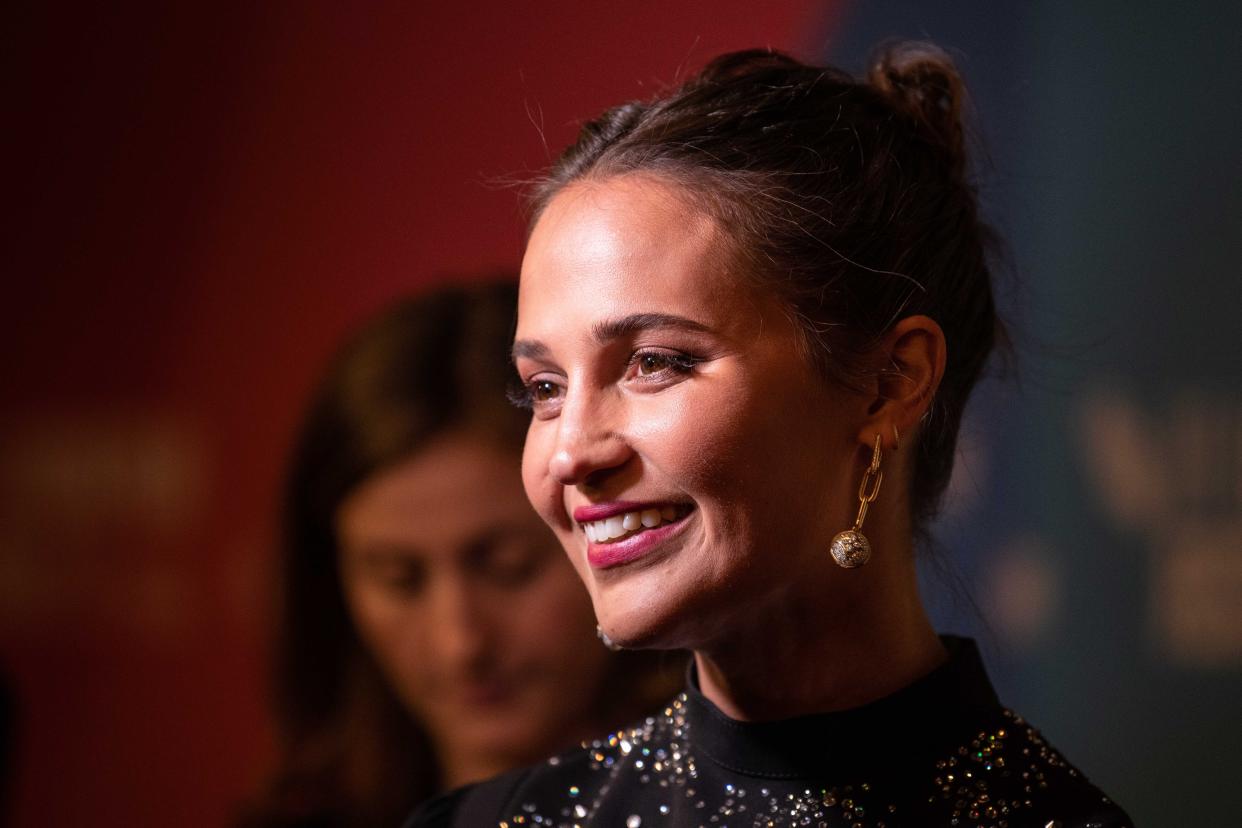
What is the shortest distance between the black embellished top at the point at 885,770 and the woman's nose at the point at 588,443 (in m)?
0.28

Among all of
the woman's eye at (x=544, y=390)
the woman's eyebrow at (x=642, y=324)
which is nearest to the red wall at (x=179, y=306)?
the woman's eye at (x=544, y=390)

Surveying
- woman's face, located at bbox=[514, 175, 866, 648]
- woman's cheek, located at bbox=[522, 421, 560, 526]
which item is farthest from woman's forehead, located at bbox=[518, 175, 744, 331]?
woman's cheek, located at bbox=[522, 421, 560, 526]

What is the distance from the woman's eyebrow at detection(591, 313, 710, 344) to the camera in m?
1.09

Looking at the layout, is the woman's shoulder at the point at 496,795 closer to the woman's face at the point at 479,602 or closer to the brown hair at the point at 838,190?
the brown hair at the point at 838,190

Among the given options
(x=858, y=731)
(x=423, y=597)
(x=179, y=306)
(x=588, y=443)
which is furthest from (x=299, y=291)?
(x=858, y=731)

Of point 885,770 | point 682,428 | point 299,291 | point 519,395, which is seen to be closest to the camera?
point 682,428

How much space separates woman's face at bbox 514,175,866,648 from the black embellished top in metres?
0.14

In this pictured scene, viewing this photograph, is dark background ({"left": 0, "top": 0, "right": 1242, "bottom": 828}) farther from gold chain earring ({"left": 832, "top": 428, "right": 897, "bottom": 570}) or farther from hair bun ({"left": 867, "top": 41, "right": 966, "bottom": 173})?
gold chain earring ({"left": 832, "top": 428, "right": 897, "bottom": 570})

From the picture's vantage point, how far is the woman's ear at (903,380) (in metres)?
1.16

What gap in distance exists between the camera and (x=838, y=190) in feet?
3.85

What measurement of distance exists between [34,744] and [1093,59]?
1975 millimetres

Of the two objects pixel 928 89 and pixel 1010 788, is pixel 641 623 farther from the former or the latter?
pixel 928 89

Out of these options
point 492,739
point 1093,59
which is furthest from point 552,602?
point 1093,59

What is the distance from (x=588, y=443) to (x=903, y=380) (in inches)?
11.3
